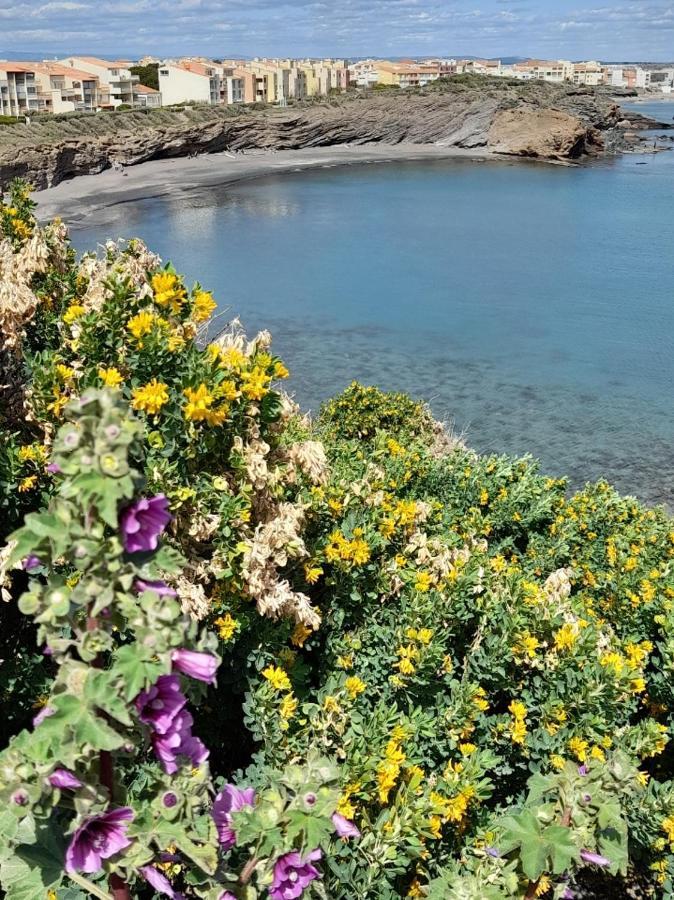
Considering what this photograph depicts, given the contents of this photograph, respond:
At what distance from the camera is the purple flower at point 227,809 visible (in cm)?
184

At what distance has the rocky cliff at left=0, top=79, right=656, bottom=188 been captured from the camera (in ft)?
173

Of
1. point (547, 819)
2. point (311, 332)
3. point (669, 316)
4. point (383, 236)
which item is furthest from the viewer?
point (383, 236)

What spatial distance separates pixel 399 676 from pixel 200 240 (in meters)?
30.1

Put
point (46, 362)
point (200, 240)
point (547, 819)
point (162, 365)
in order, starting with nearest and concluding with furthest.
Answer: point (547, 819) → point (162, 365) → point (46, 362) → point (200, 240)

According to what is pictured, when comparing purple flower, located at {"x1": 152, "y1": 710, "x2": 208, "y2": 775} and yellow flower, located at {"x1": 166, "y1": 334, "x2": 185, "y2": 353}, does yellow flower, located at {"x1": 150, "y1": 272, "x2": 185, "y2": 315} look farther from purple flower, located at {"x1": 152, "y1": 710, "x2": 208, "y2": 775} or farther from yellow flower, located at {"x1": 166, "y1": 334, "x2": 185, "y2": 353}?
purple flower, located at {"x1": 152, "y1": 710, "x2": 208, "y2": 775}

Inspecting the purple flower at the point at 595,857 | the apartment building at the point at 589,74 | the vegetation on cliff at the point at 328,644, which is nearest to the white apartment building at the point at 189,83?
the vegetation on cliff at the point at 328,644

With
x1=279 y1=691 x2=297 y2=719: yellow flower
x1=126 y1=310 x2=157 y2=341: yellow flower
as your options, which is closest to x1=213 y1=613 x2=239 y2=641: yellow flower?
x1=279 y1=691 x2=297 y2=719: yellow flower

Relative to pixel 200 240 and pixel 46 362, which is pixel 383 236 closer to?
pixel 200 240

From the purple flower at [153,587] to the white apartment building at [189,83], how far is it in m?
106

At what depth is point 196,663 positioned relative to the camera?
1426 mm

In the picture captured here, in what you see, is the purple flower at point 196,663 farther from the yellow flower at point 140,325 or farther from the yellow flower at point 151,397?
the yellow flower at point 140,325

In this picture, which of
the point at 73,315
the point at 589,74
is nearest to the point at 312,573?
the point at 73,315

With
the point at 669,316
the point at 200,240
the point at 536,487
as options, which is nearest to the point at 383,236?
the point at 200,240

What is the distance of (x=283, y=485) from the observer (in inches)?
162
